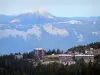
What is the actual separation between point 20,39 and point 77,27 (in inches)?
320

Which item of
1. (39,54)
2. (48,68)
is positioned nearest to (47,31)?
(39,54)

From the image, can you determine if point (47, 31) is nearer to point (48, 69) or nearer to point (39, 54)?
point (39, 54)

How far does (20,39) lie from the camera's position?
4581cm

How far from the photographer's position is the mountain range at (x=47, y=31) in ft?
137

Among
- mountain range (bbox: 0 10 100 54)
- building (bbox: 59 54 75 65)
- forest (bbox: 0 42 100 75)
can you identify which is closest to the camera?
forest (bbox: 0 42 100 75)

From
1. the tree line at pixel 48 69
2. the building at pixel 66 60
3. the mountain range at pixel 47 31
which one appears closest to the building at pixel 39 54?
the building at pixel 66 60

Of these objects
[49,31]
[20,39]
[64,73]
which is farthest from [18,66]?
[49,31]

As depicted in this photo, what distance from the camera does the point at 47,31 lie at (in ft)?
160

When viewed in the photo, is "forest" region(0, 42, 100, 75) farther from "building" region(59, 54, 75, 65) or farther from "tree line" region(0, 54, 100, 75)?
"building" region(59, 54, 75, 65)

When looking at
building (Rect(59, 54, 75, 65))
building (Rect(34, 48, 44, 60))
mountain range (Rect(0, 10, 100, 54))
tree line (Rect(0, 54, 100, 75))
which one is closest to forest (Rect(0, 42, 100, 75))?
tree line (Rect(0, 54, 100, 75))

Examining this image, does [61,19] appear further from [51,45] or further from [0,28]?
[0,28]

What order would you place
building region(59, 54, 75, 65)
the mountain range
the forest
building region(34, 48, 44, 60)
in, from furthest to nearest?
the mountain range < building region(34, 48, 44, 60) < building region(59, 54, 75, 65) < the forest

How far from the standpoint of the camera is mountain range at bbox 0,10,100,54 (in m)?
41.7

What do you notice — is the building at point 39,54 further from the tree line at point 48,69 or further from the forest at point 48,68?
the tree line at point 48,69
